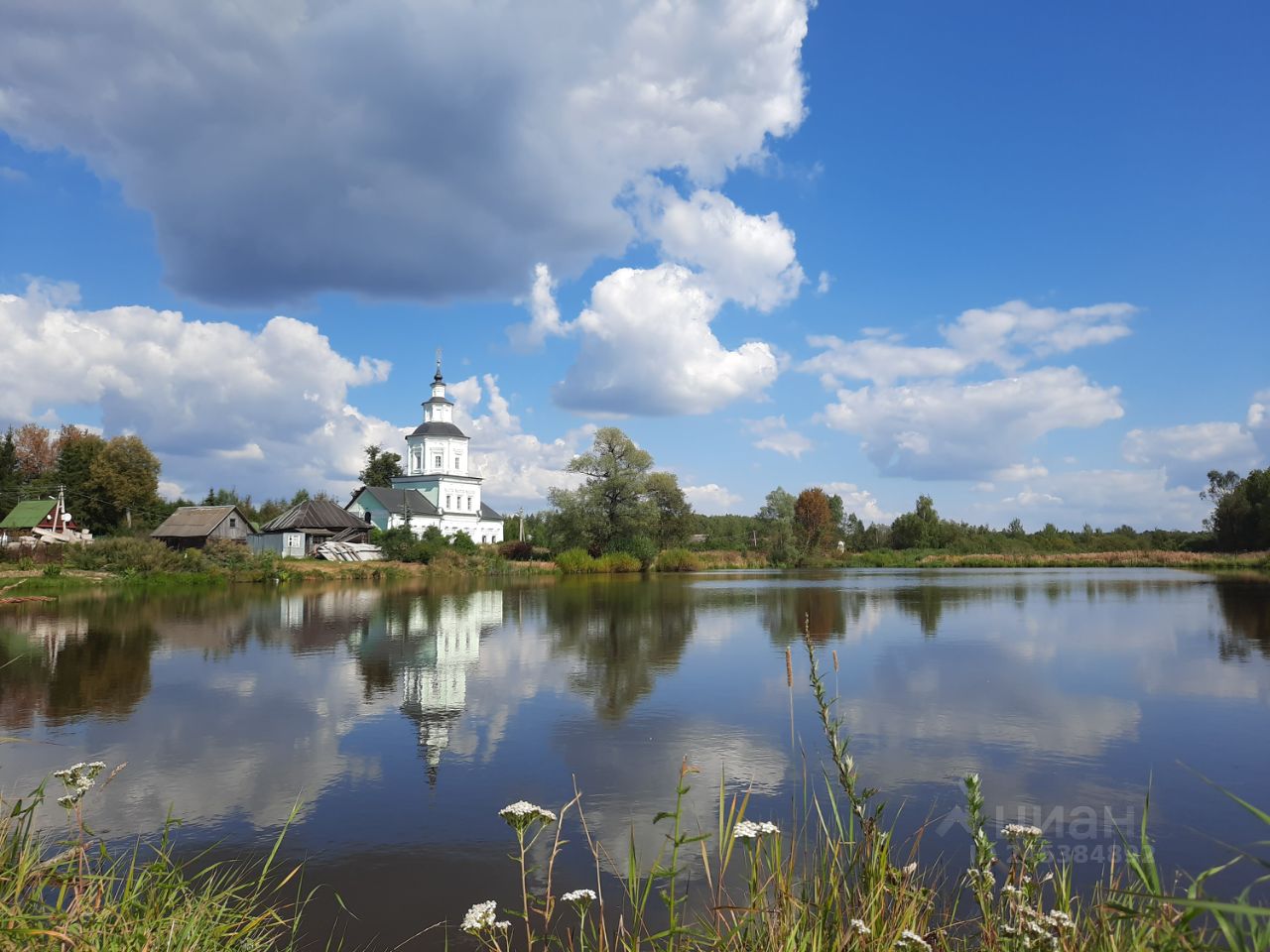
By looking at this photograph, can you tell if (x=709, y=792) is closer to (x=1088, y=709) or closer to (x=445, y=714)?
(x=445, y=714)

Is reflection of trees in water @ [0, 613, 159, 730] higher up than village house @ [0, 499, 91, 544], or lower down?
lower down

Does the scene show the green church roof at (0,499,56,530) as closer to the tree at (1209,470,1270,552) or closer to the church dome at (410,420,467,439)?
the church dome at (410,420,467,439)

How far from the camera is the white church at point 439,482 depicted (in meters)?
68.4

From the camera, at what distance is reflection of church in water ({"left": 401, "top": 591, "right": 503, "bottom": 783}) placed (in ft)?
32.3

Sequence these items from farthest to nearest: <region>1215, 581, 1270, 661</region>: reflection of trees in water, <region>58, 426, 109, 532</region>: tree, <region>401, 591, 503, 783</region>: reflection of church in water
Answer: <region>58, 426, 109, 532</region>: tree, <region>1215, 581, 1270, 661</region>: reflection of trees in water, <region>401, 591, 503, 783</region>: reflection of church in water

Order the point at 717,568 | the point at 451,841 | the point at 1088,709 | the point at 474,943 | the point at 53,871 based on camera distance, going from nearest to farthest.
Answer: the point at 53,871
the point at 474,943
the point at 451,841
the point at 1088,709
the point at 717,568

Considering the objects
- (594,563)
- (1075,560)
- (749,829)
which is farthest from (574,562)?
(749,829)

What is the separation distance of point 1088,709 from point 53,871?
461 inches

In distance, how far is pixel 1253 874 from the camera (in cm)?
558

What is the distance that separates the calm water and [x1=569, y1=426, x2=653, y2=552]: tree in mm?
37429

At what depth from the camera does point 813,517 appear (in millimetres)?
87125

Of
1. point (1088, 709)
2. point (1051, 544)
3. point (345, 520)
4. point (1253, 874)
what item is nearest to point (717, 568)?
point (345, 520)

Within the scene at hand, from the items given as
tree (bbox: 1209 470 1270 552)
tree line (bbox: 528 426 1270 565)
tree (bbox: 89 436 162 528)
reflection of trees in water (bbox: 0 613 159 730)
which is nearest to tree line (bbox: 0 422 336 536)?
tree (bbox: 89 436 162 528)

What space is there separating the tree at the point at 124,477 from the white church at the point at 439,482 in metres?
17.7
